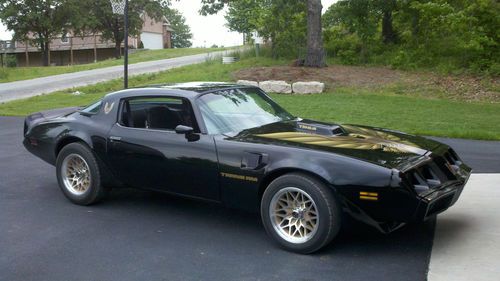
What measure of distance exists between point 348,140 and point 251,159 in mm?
881

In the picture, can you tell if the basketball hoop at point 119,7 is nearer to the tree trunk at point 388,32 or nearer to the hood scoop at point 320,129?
the hood scoop at point 320,129

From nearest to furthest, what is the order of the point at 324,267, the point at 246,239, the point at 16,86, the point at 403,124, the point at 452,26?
the point at 324,267
the point at 246,239
the point at 403,124
the point at 452,26
the point at 16,86

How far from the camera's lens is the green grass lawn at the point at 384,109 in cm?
1047

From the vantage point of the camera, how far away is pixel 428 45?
63.2 ft

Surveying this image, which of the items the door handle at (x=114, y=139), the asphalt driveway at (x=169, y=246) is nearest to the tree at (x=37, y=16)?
the asphalt driveway at (x=169, y=246)

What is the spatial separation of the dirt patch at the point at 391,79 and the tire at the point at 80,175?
11.6m

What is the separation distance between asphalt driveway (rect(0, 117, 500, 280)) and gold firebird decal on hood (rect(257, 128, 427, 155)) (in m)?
0.73

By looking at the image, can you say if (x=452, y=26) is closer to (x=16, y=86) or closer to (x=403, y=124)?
(x=403, y=124)

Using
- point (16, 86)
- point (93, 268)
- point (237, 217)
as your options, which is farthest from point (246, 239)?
point (16, 86)

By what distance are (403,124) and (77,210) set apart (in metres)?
7.37

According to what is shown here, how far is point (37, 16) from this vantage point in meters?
46.5

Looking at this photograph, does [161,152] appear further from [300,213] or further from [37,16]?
[37,16]

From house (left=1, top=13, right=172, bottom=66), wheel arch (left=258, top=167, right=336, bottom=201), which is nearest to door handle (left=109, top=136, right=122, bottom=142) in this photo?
wheel arch (left=258, top=167, right=336, bottom=201)

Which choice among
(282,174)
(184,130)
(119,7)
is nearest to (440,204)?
(282,174)
